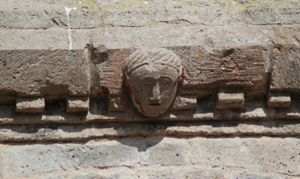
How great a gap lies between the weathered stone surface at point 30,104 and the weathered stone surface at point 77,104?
0.30ft

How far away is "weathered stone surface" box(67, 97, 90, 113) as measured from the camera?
4.07 meters

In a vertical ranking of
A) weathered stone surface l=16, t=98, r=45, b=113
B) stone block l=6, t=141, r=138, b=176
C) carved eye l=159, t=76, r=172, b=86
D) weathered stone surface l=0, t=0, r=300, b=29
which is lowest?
stone block l=6, t=141, r=138, b=176

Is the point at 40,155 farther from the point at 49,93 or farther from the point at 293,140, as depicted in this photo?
the point at 293,140

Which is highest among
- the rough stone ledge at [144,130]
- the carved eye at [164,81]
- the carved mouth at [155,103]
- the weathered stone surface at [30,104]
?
the carved eye at [164,81]

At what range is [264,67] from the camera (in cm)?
411

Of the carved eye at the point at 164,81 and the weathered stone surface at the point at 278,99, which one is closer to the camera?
the carved eye at the point at 164,81

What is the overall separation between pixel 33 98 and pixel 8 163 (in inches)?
9.3

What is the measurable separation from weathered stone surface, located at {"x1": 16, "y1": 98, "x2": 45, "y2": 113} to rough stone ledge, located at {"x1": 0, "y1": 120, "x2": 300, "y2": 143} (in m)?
0.07

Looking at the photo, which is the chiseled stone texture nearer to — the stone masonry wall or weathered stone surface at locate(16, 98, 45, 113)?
the stone masonry wall

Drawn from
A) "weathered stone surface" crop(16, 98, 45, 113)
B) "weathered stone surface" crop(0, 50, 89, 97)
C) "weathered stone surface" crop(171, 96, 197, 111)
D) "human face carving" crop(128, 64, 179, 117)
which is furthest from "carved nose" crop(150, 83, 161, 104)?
"weathered stone surface" crop(16, 98, 45, 113)

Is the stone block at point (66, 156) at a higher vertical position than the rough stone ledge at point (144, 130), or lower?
lower

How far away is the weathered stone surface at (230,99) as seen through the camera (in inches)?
162

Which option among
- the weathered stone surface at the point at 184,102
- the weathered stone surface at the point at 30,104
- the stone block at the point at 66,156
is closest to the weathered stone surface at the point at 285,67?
the weathered stone surface at the point at 184,102

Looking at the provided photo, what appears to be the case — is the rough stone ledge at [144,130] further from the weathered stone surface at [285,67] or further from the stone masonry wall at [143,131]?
the weathered stone surface at [285,67]
